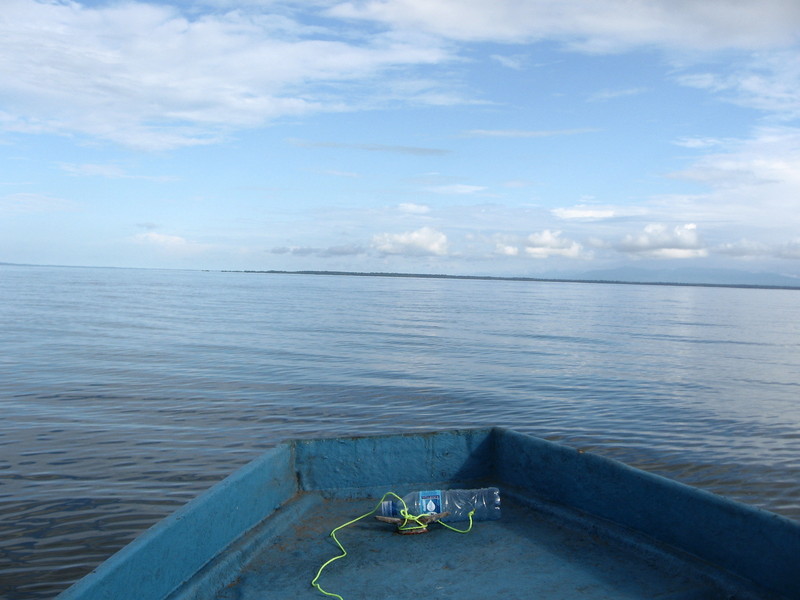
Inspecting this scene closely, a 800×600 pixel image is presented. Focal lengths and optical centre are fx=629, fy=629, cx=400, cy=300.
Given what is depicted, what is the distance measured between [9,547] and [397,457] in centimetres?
386

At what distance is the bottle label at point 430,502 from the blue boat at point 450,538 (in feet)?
0.58

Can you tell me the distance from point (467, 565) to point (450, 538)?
48 centimetres

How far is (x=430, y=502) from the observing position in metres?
5.08

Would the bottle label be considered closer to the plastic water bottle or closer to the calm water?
the plastic water bottle

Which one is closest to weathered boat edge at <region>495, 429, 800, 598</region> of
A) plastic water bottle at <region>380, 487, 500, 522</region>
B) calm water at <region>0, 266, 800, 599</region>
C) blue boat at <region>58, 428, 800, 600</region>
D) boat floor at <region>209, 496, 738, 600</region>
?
blue boat at <region>58, 428, 800, 600</region>

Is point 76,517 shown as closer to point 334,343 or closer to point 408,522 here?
point 408,522

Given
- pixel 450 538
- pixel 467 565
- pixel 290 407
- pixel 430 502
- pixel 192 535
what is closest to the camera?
pixel 192 535

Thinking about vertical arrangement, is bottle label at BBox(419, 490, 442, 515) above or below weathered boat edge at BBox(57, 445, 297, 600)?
below

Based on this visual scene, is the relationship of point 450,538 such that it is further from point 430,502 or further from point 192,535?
point 192,535

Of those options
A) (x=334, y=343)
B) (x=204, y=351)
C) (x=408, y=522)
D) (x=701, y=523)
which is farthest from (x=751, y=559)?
(x=334, y=343)

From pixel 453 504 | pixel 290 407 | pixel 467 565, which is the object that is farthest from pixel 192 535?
pixel 290 407

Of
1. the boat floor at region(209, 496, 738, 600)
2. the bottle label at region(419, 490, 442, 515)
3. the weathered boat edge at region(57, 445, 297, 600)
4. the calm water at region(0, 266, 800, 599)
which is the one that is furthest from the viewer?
the calm water at region(0, 266, 800, 599)

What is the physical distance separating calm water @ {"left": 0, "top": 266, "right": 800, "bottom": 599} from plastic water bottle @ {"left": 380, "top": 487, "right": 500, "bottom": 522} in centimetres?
299

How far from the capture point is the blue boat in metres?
3.71
